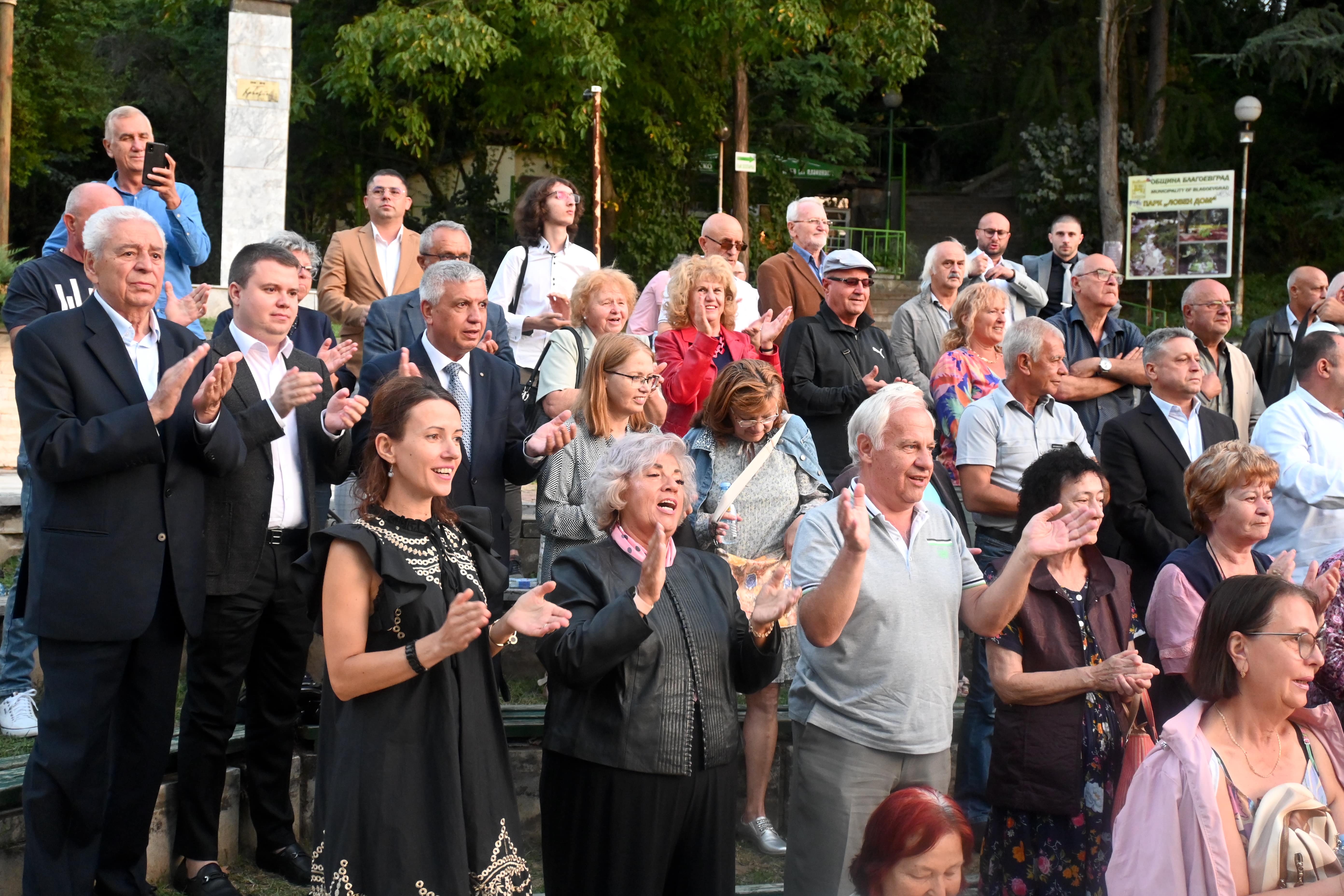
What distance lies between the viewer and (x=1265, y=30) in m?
23.8

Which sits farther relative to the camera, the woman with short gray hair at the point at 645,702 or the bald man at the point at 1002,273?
the bald man at the point at 1002,273

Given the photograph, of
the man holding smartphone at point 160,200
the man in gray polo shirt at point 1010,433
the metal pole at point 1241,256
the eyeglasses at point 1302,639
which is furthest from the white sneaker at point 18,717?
the metal pole at point 1241,256

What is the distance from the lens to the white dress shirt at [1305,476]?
5219mm

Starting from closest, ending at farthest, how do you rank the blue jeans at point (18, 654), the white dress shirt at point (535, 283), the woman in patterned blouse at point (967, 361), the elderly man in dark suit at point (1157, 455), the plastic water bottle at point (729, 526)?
1. the plastic water bottle at point (729, 526)
2. the blue jeans at point (18, 654)
3. the elderly man in dark suit at point (1157, 455)
4. the woman in patterned blouse at point (967, 361)
5. the white dress shirt at point (535, 283)

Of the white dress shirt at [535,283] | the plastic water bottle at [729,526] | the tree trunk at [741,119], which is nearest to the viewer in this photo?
the plastic water bottle at [729,526]

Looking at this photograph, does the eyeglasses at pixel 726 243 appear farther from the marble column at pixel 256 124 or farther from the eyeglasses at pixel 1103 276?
the marble column at pixel 256 124

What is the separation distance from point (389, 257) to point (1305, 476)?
14.7ft

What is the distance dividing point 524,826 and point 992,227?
15.9 ft

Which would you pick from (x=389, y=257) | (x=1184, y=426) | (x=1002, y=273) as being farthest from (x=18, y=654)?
(x=1002, y=273)

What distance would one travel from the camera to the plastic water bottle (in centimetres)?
479

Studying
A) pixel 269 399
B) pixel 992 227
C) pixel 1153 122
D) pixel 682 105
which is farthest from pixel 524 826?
pixel 1153 122

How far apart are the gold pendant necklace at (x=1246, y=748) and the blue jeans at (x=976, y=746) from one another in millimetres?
1537

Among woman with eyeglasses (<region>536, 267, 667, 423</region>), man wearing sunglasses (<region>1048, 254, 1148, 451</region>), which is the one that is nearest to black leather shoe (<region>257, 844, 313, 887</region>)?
woman with eyeglasses (<region>536, 267, 667, 423</region>)

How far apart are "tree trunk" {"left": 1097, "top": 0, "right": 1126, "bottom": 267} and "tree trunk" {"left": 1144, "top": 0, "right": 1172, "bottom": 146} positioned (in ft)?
3.48
